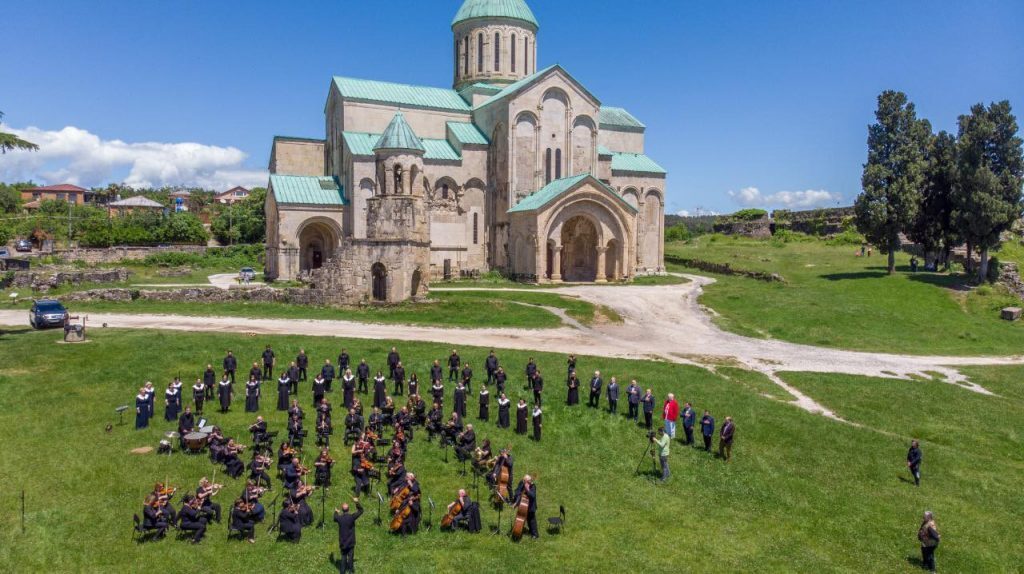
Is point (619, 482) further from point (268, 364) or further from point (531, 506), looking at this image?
point (268, 364)

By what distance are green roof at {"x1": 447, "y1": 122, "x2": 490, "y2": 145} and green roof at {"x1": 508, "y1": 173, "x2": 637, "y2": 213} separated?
19.1 ft

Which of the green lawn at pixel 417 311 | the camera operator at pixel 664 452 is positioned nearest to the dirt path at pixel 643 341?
the green lawn at pixel 417 311

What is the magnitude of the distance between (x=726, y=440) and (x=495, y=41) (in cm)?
4405

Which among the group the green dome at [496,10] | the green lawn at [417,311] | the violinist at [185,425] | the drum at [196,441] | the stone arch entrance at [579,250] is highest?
the green dome at [496,10]

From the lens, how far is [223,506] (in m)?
13.1

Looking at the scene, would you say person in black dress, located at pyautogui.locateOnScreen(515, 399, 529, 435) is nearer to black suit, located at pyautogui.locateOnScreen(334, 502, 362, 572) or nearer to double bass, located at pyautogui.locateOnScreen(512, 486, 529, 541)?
double bass, located at pyautogui.locateOnScreen(512, 486, 529, 541)

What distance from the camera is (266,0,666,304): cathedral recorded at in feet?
149

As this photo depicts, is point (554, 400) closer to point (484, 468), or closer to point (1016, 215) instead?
point (484, 468)

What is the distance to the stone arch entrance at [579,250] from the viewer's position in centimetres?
4816

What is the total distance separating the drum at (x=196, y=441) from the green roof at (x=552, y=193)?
98.0ft

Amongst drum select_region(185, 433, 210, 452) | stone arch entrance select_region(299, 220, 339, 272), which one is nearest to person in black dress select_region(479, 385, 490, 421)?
drum select_region(185, 433, 210, 452)

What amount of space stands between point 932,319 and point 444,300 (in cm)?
2394

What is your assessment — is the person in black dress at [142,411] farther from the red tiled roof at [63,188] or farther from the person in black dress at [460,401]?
the red tiled roof at [63,188]

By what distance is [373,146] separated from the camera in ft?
148
